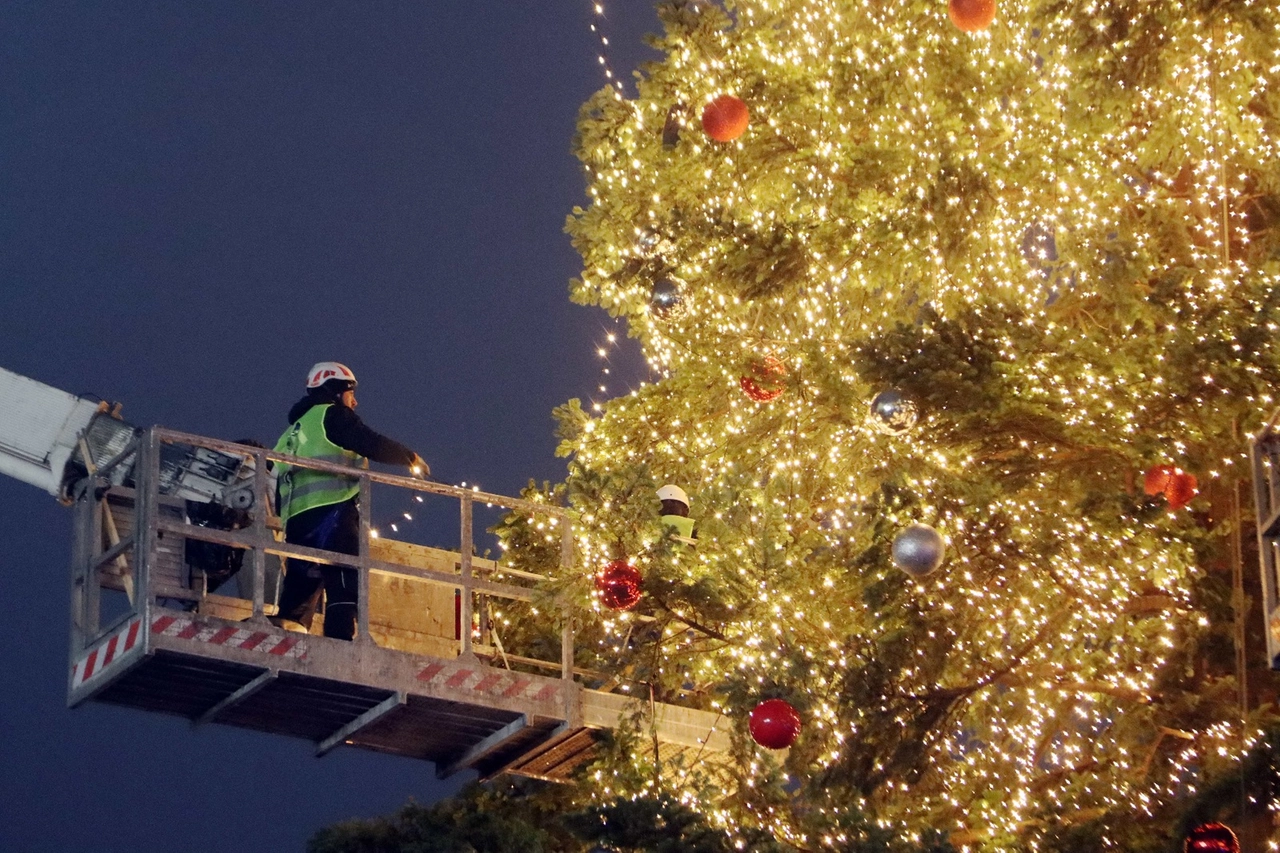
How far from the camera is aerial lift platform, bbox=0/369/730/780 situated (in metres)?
10.5

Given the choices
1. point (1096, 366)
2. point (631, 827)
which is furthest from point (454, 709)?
point (1096, 366)

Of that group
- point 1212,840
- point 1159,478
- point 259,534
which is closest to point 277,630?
point 259,534

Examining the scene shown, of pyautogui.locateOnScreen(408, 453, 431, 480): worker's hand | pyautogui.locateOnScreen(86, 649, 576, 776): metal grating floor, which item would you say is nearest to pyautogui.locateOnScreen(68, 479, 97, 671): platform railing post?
pyautogui.locateOnScreen(86, 649, 576, 776): metal grating floor

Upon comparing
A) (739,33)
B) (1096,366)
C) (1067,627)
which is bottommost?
(1067,627)

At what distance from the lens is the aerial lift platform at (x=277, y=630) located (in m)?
10.5

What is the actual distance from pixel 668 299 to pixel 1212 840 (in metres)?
4.74

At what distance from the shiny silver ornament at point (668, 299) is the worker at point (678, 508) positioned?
1.20 m

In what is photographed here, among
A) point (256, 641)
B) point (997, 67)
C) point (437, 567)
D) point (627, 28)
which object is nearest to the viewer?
point (256, 641)

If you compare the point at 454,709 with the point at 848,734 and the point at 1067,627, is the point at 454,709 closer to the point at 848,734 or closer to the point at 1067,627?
the point at 848,734

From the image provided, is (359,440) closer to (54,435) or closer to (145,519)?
(145,519)

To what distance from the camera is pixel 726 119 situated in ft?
35.1

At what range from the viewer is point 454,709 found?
1132cm

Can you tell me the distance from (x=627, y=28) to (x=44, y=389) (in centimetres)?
2235

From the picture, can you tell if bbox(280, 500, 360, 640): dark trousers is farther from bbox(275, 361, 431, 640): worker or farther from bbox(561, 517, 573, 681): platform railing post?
bbox(561, 517, 573, 681): platform railing post
